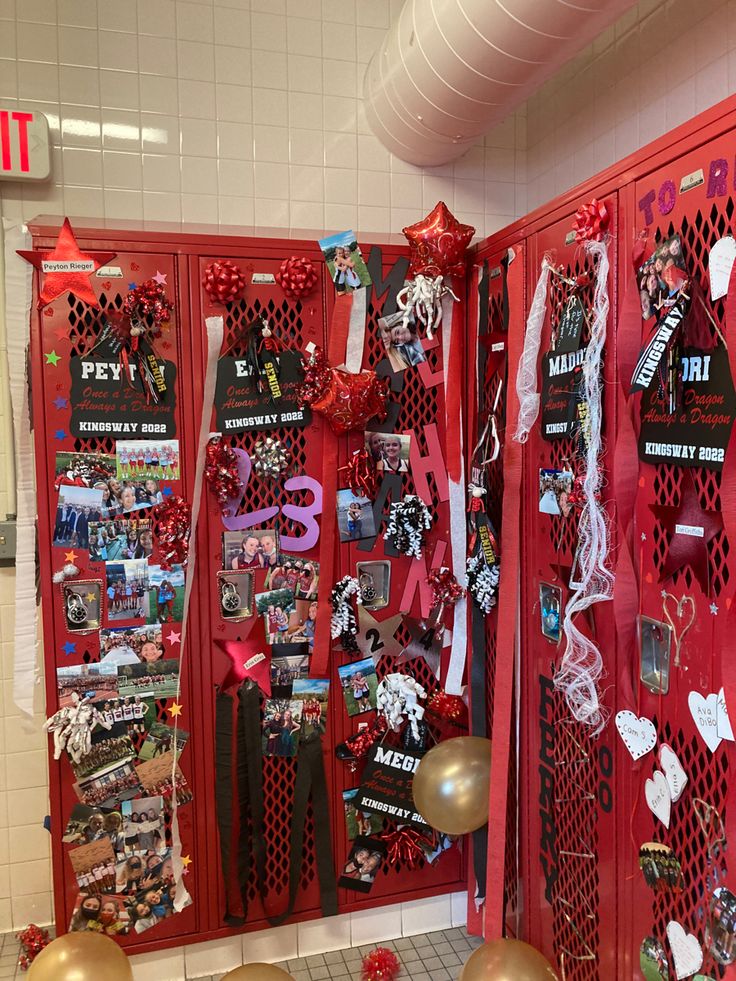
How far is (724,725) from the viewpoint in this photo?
1.29m

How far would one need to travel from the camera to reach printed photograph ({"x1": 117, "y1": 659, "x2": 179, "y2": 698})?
2039 millimetres

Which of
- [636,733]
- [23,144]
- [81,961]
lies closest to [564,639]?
[636,733]

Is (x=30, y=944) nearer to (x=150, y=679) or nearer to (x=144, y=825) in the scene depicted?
(x=144, y=825)

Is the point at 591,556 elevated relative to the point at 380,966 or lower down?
elevated

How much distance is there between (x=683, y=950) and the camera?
1.41m

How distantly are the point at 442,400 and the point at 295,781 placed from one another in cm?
123

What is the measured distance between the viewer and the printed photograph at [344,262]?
83.7 inches

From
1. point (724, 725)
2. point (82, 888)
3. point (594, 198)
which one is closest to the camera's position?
point (724, 725)

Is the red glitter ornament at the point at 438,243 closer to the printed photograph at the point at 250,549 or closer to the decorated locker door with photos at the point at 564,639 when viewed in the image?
→ the decorated locker door with photos at the point at 564,639

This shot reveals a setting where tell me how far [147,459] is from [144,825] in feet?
3.37

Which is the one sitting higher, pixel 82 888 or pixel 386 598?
pixel 386 598

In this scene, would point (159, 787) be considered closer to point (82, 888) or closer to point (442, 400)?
point (82, 888)

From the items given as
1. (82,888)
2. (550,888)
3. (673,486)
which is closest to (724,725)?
(673,486)

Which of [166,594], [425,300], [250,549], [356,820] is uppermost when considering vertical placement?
[425,300]
